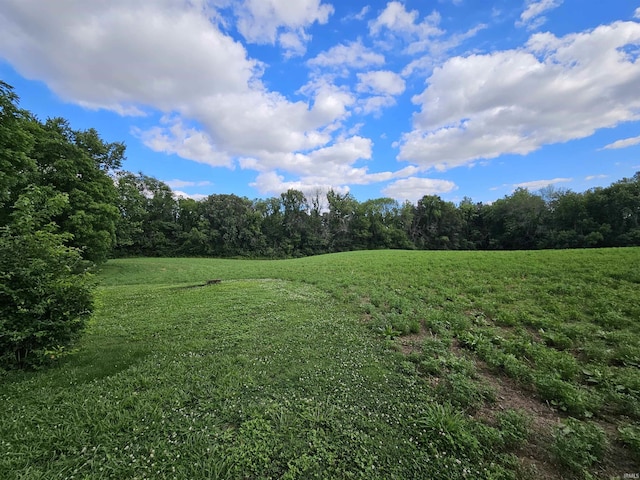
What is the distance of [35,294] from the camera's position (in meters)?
5.22

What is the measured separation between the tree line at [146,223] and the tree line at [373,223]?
25 cm

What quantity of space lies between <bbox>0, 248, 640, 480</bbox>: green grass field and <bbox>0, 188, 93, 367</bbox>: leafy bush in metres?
0.52

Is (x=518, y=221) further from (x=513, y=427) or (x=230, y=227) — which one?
(x=513, y=427)

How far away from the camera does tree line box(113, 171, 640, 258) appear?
158 feet

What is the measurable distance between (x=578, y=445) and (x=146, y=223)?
225 feet

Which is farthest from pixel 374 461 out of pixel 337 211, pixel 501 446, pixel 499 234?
pixel 499 234

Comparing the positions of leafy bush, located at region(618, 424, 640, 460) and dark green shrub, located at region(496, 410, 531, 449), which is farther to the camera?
dark green shrub, located at region(496, 410, 531, 449)

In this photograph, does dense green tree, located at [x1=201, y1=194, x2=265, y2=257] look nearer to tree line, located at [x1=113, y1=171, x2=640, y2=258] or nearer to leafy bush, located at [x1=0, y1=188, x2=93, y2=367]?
tree line, located at [x1=113, y1=171, x2=640, y2=258]

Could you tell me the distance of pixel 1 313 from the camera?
16.0 ft

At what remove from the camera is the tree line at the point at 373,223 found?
158ft

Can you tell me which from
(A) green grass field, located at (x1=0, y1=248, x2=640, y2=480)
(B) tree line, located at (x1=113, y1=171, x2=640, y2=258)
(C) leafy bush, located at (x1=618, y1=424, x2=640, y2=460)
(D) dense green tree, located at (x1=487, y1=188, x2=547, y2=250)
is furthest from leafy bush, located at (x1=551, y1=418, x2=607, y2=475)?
(D) dense green tree, located at (x1=487, y1=188, x2=547, y2=250)

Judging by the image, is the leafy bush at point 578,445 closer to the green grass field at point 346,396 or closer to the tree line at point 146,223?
the green grass field at point 346,396

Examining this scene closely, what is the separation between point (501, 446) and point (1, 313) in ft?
29.8

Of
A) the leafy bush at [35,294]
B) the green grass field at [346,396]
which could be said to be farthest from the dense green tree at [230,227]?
the leafy bush at [35,294]
